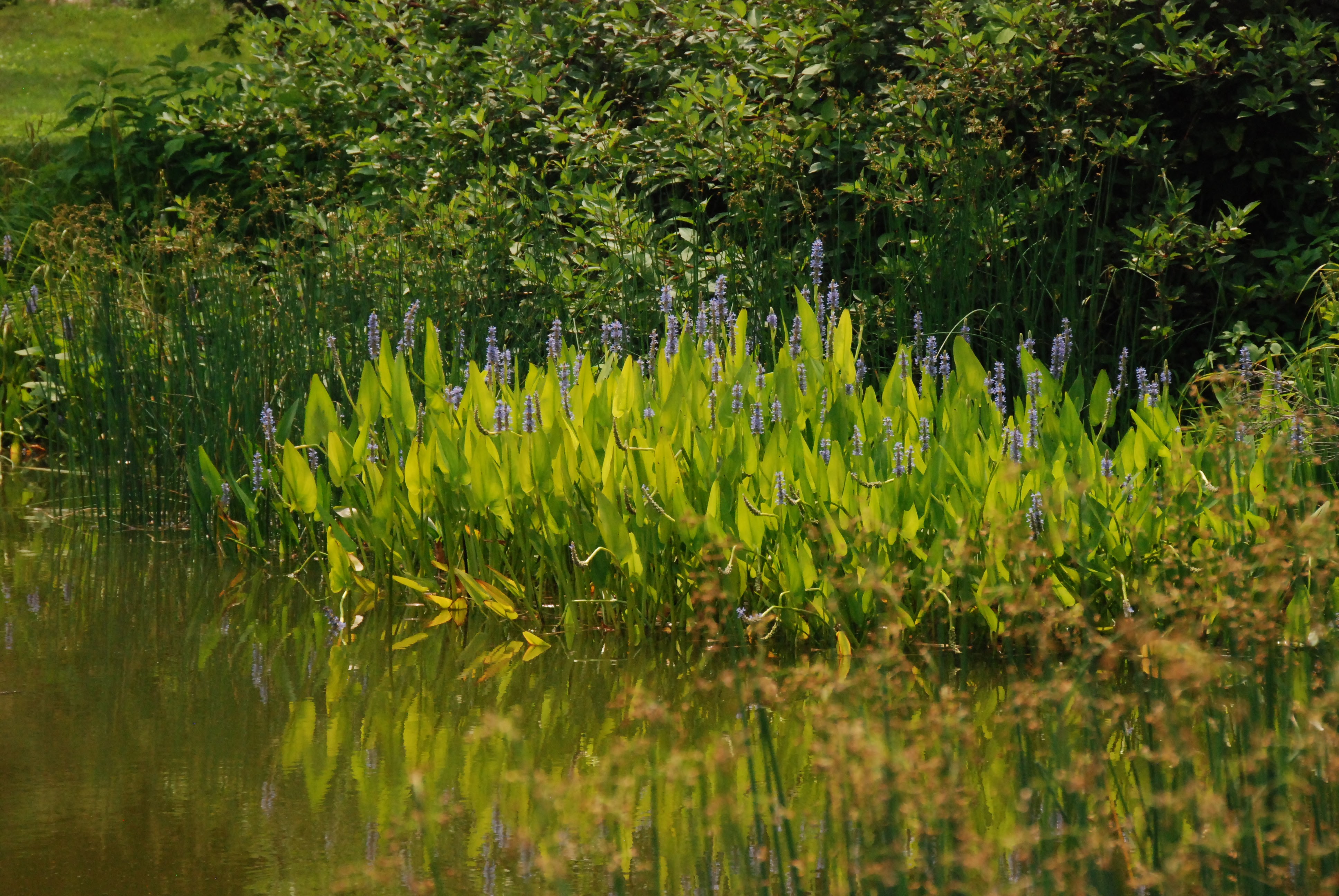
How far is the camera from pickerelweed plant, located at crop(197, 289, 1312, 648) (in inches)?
144

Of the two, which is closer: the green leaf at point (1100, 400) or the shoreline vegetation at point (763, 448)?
the shoreline vegetation at point (763, 448)

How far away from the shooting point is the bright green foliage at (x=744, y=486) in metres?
3.66

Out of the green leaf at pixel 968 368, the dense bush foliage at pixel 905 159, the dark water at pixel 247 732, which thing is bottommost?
the dark water at pixel 247 732

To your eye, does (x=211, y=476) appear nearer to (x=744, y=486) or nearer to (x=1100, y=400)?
(x=744, y=486)

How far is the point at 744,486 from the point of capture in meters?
3.95

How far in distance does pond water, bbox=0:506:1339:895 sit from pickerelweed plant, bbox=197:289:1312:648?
19 centimetres

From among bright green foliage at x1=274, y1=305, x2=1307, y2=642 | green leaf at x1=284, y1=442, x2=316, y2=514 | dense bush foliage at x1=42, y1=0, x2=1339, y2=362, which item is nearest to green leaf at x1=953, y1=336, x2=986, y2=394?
bright green foliage at x1=274, y1=305, x2=1307, y2=642

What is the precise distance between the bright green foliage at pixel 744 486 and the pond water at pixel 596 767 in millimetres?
202

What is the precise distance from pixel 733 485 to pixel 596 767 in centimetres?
117

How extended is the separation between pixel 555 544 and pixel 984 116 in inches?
113

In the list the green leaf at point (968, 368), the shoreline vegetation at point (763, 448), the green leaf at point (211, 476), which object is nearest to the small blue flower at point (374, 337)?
the shoreline vegetation at point (763, 448)

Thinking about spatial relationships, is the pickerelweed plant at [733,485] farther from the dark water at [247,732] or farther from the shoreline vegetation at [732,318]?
the dark water at [247,732]

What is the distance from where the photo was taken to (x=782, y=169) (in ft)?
19.8

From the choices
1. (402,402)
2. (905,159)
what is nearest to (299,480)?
(402,402)
